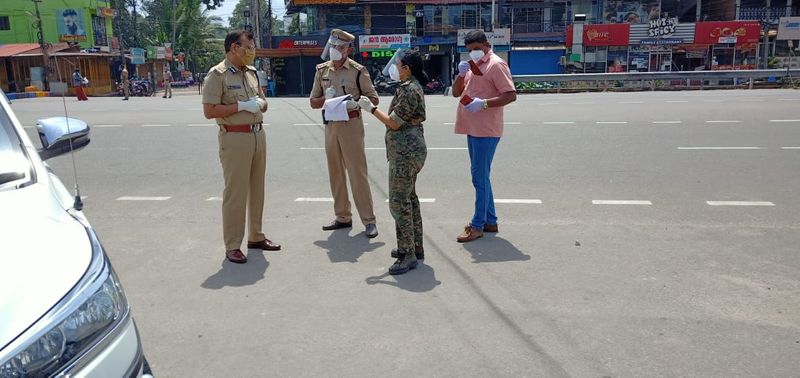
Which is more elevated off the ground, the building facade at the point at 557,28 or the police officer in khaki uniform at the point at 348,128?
the building facade at the point at 557,28

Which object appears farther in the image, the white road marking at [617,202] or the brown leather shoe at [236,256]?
the white road marking at [617,202]

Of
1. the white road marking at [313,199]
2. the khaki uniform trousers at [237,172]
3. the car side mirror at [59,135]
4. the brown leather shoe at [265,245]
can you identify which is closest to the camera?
the car side mirror at [59,135]

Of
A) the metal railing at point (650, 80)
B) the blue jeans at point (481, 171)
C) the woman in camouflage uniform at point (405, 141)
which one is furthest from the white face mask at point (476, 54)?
the metal railing at point (650, 80)

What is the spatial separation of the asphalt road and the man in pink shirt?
416 millimetres

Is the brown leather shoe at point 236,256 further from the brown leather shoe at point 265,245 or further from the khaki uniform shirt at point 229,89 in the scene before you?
the khaki uniform shirt at point 229,89

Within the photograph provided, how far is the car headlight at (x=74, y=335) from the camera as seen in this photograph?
1.71 m

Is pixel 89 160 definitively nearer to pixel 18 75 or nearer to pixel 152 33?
pixel 18 75

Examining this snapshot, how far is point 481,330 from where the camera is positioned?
3.97 m

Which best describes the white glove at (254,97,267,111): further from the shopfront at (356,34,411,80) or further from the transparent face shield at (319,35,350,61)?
the shopfront at (356,34,411,80)

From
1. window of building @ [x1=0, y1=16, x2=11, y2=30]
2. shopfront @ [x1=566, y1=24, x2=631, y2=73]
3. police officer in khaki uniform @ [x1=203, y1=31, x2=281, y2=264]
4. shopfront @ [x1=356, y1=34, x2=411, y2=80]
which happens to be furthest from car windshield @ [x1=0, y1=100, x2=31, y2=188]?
window of building @ [x1=0, y1=16, x2=11, y2=30]

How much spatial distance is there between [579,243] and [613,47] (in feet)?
125

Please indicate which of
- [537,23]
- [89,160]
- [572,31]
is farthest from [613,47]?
[89,160]

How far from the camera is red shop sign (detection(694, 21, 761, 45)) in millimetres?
39469

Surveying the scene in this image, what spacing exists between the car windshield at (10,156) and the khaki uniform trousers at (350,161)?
3.31m
